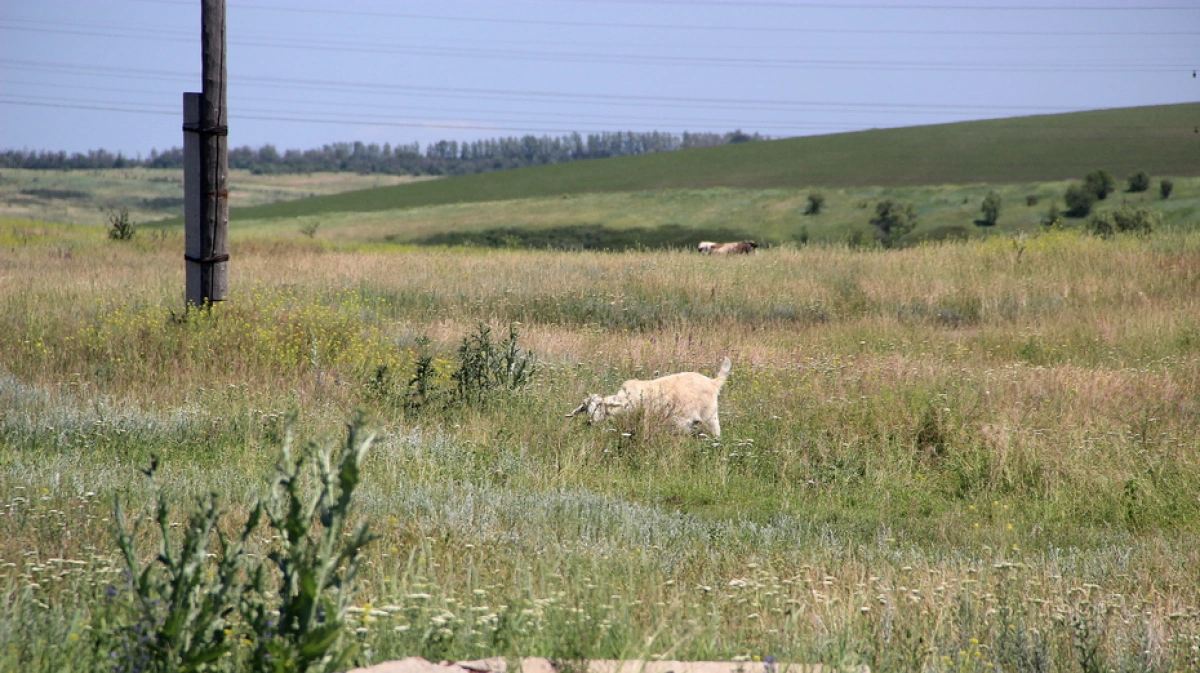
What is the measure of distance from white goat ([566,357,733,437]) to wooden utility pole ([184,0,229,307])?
515 centimetres

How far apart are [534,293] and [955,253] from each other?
9.75 m

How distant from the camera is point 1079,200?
5216cm

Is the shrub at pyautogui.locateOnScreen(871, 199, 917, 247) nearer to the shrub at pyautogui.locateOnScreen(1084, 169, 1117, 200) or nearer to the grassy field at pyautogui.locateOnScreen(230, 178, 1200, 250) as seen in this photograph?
the grassy field at pyautogui.locateOnScreen(230, 178, 1200, 250)

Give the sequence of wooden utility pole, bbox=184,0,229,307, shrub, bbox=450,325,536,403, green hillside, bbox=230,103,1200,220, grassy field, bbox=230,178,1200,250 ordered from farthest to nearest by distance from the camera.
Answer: green hillside, bbox=230,103,1200,220 → grassy field, bbox=230,178,1200,250 → wooden utility pole, bbox=184,0,229,307 → shrub, bbox=450,325,536,403

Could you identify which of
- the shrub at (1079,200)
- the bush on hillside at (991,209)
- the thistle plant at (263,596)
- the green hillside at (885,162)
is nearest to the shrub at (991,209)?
the bush on hillside at (991,209)

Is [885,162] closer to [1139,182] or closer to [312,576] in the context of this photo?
[1139,182]

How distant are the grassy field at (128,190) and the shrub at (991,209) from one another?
187 ft

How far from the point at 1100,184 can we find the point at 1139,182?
2093 millimetres

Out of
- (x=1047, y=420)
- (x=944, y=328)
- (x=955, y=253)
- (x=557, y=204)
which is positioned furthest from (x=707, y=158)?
(x=1047, y=420)

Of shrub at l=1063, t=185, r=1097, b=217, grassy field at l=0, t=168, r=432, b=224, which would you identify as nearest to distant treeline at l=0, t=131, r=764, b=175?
grassy field at l=0, t=168, r=432, b=224

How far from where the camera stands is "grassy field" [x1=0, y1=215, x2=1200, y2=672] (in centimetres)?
358

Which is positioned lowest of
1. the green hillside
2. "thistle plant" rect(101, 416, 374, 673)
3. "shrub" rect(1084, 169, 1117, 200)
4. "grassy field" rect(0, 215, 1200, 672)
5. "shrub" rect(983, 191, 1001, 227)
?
"grassy field" rect(0, 215, 1200, 672)

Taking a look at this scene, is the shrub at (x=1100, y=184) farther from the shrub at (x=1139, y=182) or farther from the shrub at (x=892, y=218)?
the shrub at (x=892, y=218)

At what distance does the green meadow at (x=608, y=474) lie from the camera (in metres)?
3.21
